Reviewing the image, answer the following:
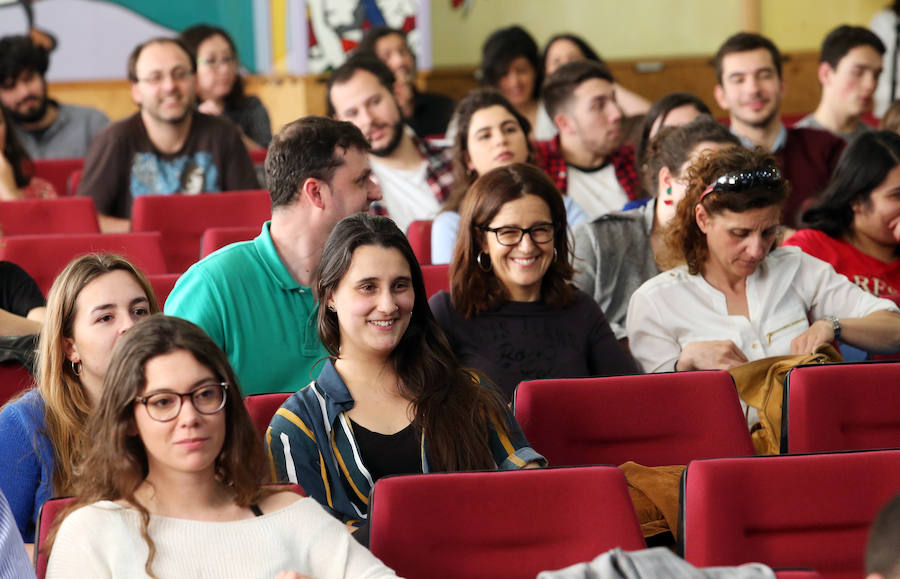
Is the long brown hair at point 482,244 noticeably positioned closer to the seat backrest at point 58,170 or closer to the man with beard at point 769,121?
the man with beard at point 769,121

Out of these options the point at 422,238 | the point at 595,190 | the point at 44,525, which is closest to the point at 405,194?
the point at 422,238

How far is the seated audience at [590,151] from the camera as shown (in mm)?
4266

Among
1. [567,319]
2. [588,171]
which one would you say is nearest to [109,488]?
[567,319]

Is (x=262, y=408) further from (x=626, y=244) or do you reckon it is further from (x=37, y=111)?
(x=37, y=111)

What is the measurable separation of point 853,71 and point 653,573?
167 inches

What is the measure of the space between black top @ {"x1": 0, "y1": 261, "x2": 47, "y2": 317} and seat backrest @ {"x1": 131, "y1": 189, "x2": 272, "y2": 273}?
112cm

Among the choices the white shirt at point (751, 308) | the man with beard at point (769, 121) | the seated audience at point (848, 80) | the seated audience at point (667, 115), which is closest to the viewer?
the white shirt at point (751, 308)

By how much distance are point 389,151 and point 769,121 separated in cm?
146

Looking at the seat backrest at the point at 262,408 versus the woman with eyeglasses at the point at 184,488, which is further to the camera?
the seat backrest at the point at 262,408

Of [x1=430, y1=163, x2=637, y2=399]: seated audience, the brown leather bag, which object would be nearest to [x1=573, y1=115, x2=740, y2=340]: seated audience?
[x1=430, y1=163, x2=637, y2=399]: seated audience

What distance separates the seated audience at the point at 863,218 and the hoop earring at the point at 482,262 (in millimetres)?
1131

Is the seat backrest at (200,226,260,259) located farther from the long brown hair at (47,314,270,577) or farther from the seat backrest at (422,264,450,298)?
the long brown hair at (47,314,270,577)

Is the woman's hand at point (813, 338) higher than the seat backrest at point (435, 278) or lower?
lower

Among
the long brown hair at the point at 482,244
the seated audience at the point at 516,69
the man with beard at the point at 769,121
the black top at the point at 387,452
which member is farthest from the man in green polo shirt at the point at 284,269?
the seated audience at the point at 516,69
